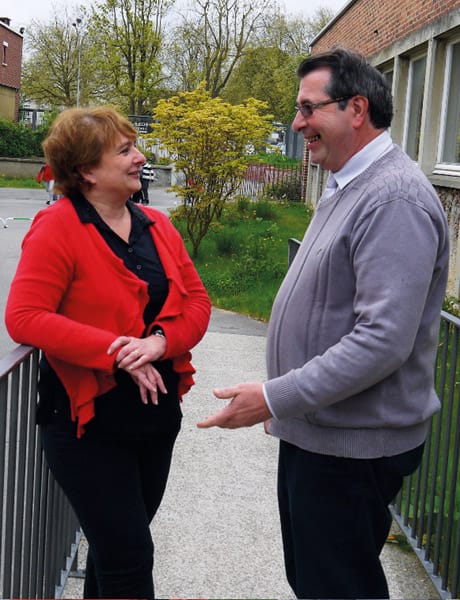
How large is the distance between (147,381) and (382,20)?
13.9 metres

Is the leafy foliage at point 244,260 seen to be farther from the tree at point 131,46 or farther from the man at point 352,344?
the tree at point 131,46

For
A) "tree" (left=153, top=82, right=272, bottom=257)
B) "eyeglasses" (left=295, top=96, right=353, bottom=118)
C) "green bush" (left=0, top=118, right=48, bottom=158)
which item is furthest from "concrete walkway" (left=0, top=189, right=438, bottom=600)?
"green bush" (left=0, top=118, right=48, bottom=158)

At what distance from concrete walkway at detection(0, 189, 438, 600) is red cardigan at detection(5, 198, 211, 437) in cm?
132

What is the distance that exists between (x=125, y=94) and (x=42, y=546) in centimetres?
4900

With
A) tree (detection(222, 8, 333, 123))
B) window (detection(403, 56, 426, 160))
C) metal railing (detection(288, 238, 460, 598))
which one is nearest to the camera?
metal railing (detection(288, 238, 460, 598))

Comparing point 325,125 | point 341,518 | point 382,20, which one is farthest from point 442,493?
point 382,20

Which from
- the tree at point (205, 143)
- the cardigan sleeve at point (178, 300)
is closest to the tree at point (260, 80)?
the tree at point (205, 143)

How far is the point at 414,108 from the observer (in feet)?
45.9

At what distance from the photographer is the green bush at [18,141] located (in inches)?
1448

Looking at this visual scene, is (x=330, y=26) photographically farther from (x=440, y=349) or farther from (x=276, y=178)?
(x=440, y=349)

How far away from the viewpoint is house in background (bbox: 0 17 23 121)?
1762 inches

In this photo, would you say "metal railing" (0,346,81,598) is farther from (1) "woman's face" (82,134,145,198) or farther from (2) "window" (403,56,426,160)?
(2) "window" (403,56,426,160)

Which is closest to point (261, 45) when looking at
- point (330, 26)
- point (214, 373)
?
point (330, 26)

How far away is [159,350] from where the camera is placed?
8.77 feet
